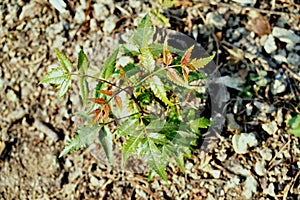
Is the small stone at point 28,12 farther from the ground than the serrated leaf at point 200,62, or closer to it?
closer to it

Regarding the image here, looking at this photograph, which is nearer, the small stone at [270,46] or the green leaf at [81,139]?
the green leaf at [81,139]

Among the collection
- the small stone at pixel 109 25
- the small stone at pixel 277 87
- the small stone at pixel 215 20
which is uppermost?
the small stone at pixel 109 25

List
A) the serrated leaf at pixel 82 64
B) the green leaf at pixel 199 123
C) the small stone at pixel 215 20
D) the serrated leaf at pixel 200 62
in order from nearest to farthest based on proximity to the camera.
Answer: the serrated leaf at pixel 200 62, the serrated leaf at pixel 82 64, the green leaf at pixel 199 123, the small stone at pixel 215 20

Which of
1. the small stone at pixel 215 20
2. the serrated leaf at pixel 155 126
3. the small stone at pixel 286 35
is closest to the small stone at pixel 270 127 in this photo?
the small stone at pixel 286 35

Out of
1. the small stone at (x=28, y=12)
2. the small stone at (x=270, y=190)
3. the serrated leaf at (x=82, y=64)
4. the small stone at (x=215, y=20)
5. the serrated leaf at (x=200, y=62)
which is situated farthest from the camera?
the small stone at (x=28, y=12)

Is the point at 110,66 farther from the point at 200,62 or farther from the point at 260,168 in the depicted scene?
the point at 260,168

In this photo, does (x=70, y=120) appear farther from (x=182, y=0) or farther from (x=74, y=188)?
(x=182, y=0)

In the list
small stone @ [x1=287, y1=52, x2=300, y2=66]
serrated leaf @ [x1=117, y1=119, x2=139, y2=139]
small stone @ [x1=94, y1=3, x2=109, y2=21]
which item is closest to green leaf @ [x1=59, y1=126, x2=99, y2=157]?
serrated leaf @ [x1=117, y1=119, x2=139, y2=139]

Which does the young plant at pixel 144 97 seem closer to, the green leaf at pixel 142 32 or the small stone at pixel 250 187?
the green leaf at pixel 142 32
